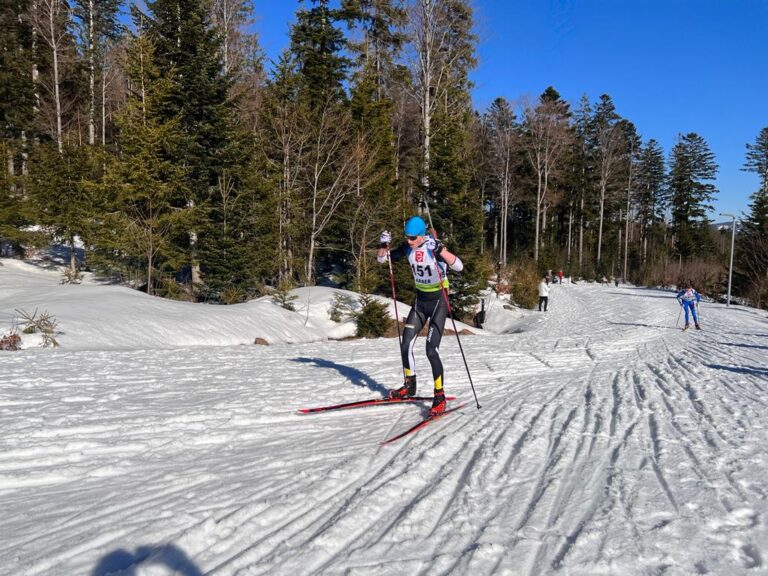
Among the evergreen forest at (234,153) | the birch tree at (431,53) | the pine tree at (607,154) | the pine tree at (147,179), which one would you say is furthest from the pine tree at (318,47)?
the pine tree at (607,154)

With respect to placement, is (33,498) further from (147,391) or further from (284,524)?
(147,391)

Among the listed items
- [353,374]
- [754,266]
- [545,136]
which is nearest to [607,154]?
[545,136]

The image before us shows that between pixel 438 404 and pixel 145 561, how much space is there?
12.3ft

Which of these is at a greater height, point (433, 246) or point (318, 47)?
point (318, 47)

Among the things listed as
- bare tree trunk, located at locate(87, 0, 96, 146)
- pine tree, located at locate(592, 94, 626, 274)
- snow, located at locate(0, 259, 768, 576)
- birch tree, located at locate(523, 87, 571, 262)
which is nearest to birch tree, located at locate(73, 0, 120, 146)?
bare tree trunk, located at locate(87, 0, 96, 146)

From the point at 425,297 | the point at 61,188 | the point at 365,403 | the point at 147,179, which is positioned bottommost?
the point at 365,403

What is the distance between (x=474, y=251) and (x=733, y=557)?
2107cm

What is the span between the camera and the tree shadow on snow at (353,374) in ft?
24.2

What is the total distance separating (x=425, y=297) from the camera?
6.26m

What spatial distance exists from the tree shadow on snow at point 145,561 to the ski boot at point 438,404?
343cm

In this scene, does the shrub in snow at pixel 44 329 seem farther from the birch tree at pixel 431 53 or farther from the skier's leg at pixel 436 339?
the birch tree at pixel 431 53

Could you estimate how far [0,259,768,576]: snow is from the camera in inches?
108

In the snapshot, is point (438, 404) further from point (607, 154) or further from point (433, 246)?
point (607, 154)

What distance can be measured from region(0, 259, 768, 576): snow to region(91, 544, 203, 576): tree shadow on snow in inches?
0.4
